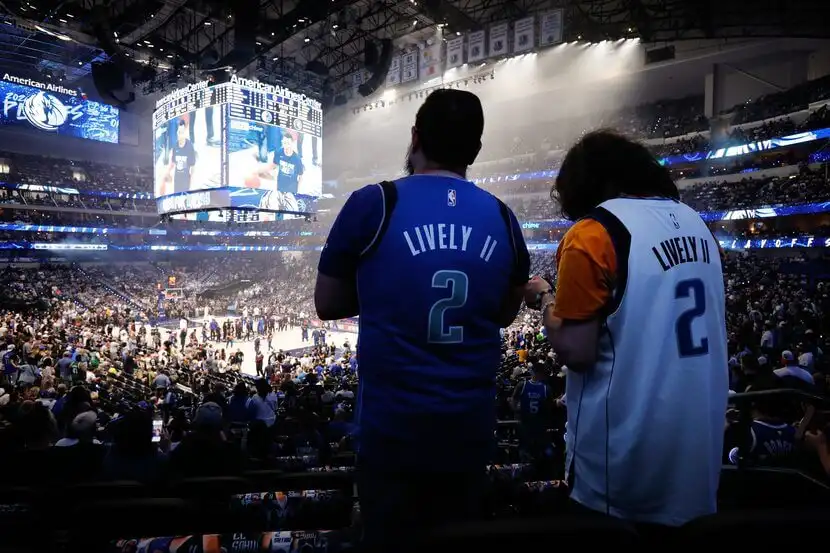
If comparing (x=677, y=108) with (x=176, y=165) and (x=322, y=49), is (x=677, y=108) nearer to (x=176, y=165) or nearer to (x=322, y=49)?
(x=322, y=49)

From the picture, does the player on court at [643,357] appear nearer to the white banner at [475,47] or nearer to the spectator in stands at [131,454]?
the spectator in stands at [131,454]

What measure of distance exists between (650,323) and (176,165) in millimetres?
25557

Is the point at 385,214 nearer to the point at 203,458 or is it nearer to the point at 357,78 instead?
the point at 203,458

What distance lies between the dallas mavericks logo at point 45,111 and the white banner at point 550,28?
42143 mm

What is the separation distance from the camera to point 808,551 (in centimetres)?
88

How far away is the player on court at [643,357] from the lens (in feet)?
4.87

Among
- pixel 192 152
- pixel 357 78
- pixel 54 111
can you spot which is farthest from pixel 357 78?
pixel 54 111

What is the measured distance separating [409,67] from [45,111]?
35.3 metres

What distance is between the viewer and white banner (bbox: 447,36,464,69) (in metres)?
22.9

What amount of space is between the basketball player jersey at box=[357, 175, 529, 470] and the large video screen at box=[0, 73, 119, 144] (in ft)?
171

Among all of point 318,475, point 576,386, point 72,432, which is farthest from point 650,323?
point 72,432

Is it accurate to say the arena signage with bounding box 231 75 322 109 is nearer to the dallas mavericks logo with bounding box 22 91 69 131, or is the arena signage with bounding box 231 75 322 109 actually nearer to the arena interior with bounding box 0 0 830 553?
the arena interior with bounding box 0 0 830 553

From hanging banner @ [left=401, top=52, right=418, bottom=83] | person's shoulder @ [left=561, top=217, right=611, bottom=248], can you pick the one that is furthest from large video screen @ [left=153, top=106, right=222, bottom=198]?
person's shoulder @ [left=561, top=217, right=611, bottom=248]

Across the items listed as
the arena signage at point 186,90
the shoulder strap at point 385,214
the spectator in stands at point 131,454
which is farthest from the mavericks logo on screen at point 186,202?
the shoulder strap at point 385,214
